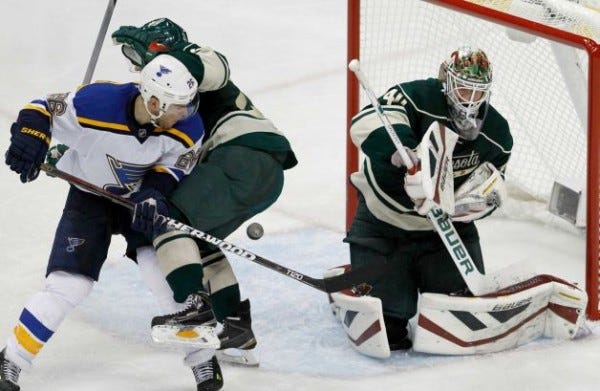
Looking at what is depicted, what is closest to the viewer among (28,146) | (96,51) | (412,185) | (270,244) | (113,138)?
(28,146)

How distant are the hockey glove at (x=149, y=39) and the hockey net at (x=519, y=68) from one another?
29.8 inches

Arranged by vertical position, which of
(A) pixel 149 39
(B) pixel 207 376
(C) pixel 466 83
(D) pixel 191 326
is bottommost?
(B) pixel 207 376

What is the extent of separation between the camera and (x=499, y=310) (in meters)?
4.29

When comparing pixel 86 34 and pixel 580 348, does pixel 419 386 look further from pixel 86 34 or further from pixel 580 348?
pixel 86 34

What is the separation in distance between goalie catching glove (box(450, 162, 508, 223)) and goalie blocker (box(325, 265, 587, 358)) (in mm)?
216

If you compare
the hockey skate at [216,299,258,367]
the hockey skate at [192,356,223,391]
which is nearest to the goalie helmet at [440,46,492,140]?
the hockey skate at [216,299,258,367]

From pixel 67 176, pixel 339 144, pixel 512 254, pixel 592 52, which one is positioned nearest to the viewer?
pixel 67 176

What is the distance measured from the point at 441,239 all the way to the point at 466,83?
47cm

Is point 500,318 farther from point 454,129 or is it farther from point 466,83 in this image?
point 466,83

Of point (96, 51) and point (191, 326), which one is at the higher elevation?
point (96, 51)

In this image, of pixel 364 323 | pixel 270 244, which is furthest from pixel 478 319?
pixel 270 244

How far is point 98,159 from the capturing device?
402 cm

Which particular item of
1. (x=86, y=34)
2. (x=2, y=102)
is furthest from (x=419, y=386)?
(x=86, y=34)

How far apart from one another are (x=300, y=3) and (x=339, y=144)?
58.3 inches
